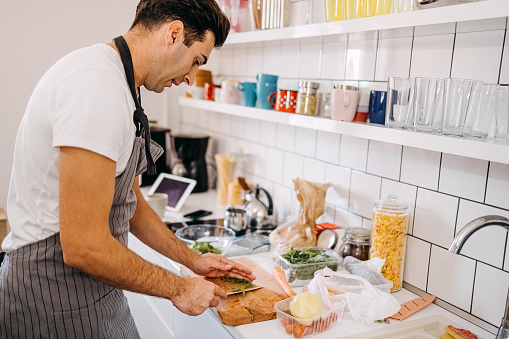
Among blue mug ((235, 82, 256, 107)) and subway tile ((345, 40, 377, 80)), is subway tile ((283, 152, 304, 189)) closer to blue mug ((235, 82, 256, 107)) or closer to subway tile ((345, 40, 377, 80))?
blue mug ((235, 82, 256, 107))

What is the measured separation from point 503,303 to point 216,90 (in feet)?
5.44

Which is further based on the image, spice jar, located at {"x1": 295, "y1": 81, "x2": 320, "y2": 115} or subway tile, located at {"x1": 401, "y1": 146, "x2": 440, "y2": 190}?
spice jar, located at {"x1": 295, "y1": 81, "x2": 320, "y2": 115}

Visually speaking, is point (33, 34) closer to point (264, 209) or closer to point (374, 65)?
point (264, 209)

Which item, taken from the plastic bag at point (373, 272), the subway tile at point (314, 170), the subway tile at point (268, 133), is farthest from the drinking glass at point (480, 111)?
the subway tile at point (268, 133)

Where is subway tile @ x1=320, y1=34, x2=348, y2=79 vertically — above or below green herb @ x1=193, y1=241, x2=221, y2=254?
above

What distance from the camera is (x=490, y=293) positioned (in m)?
1.37

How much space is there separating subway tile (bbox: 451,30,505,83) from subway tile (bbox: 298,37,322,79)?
69 centimetres

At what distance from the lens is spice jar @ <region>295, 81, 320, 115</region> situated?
1.82 metres

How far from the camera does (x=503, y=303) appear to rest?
1339 millimetres

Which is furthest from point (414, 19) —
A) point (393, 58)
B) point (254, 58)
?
point (254, 58)

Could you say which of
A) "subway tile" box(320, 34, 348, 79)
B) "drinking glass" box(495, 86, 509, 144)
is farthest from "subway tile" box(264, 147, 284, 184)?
"drinking glass" box(495, 86, 509, 144)

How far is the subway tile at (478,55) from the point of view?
1.32m

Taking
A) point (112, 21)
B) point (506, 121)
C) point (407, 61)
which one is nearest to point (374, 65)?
point (407, 61)

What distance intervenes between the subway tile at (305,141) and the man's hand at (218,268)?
73 cm
